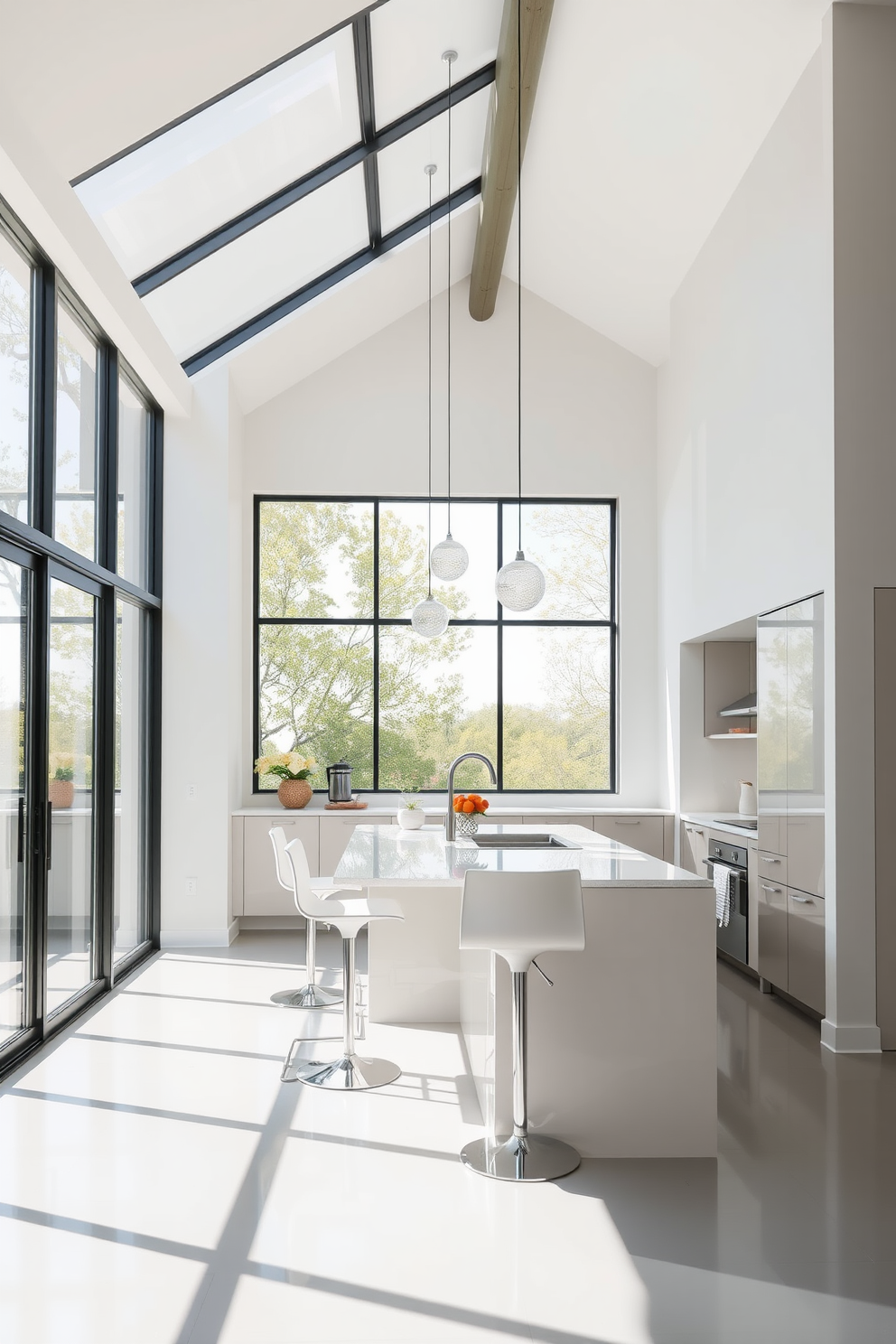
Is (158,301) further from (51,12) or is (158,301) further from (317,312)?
(51,12)

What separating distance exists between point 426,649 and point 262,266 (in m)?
2.68

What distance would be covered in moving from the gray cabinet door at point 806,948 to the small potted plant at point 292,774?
10.5 feet

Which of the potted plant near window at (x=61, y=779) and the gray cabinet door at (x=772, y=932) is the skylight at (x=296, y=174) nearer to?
the potted plant near window at (x=61, y=779)

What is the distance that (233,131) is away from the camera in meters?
4.49

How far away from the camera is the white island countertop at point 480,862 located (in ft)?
9.98

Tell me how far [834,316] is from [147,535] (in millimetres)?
3874

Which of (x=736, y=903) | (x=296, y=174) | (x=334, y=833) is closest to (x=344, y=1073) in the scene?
(x=736, y=903)

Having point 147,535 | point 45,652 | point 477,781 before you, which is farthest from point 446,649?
point 45,652

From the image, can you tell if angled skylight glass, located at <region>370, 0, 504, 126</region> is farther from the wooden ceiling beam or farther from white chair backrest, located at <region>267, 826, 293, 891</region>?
white chair backrest, located at <region>267, 826, 293, 891</region>

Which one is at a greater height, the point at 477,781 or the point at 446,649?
the point at 446,649

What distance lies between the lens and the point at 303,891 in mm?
3617

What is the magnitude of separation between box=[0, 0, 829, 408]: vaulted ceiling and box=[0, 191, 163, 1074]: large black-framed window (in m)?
0.61

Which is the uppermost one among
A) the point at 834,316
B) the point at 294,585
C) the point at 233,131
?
the point at 233,131

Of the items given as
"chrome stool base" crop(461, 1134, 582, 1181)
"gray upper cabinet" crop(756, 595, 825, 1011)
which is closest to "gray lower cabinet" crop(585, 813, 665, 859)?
"gray upper cabinet" crop(756, 595, 825, 1011)
